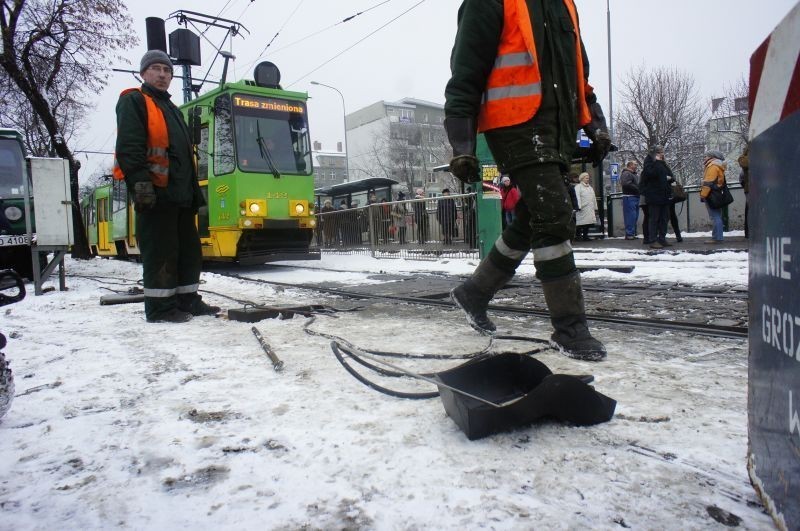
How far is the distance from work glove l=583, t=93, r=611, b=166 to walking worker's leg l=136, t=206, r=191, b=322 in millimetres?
3364

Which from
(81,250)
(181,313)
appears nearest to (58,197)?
(181,313)

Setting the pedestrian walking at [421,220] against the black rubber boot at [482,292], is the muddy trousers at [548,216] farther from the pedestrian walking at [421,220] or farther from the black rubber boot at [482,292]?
the pedestrian walking at [421,220]

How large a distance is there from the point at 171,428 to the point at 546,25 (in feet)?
8.38

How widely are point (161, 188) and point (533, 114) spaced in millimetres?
3298

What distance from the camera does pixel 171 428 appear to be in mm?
1871

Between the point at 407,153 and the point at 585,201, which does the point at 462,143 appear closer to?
the point at 585,201

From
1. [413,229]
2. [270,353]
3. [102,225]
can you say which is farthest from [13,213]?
[102,225]

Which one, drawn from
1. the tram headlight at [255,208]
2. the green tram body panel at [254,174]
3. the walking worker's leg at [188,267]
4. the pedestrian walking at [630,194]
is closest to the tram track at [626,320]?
the walking worker's leg at [188,267]

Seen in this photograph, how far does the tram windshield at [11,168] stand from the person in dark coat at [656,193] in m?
11.9

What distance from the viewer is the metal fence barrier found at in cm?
1098

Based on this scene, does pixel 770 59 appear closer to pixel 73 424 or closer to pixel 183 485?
pixel 183 485

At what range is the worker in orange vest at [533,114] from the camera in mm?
2662

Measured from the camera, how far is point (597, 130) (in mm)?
3242

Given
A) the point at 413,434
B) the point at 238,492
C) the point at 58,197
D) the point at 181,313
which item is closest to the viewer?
the point at 238,492
